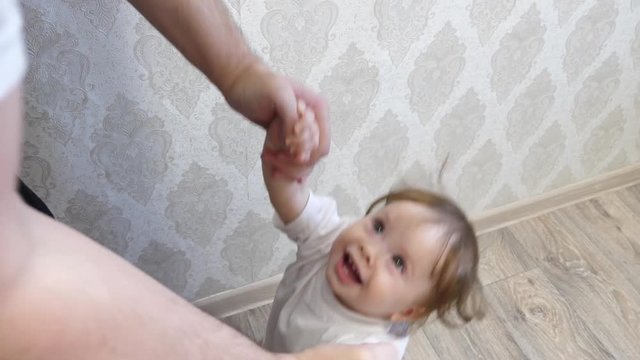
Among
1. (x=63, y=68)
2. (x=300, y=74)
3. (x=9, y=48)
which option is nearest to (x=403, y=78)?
(x=300, y=74)

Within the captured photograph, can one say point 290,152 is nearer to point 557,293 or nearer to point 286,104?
point 286,104

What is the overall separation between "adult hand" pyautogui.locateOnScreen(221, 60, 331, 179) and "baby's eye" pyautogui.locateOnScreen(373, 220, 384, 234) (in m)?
0.15

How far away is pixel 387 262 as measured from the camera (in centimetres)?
95

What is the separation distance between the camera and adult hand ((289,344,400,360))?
1.78 feet

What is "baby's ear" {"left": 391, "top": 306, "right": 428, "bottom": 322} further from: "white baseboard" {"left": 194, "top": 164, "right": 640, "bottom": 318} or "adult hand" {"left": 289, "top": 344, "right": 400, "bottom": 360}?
"white baseboard" {"left": 194, "top": 164, "right": 640, "bottom": 318}

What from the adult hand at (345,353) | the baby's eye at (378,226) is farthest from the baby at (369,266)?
the adult hand at (345,353)

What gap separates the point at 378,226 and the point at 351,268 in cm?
8

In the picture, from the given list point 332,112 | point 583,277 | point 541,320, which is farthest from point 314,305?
point 583,277

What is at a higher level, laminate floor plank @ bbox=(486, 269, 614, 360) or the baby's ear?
the baby's ear

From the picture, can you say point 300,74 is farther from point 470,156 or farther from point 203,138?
point 470,156

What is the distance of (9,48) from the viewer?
31cm

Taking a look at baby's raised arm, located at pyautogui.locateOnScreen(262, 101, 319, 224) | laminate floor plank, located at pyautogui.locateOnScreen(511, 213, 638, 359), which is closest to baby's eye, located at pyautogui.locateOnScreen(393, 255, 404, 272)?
baby's raised arm, located at pyautogui.locateOnScreen(262, 101, 319, 224)

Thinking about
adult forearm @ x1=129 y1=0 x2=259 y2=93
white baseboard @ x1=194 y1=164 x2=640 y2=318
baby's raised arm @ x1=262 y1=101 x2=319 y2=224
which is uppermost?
adult forearm @ x1=129 y1=0 x2=259 y2=93

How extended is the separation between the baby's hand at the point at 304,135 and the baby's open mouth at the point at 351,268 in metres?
0.18
